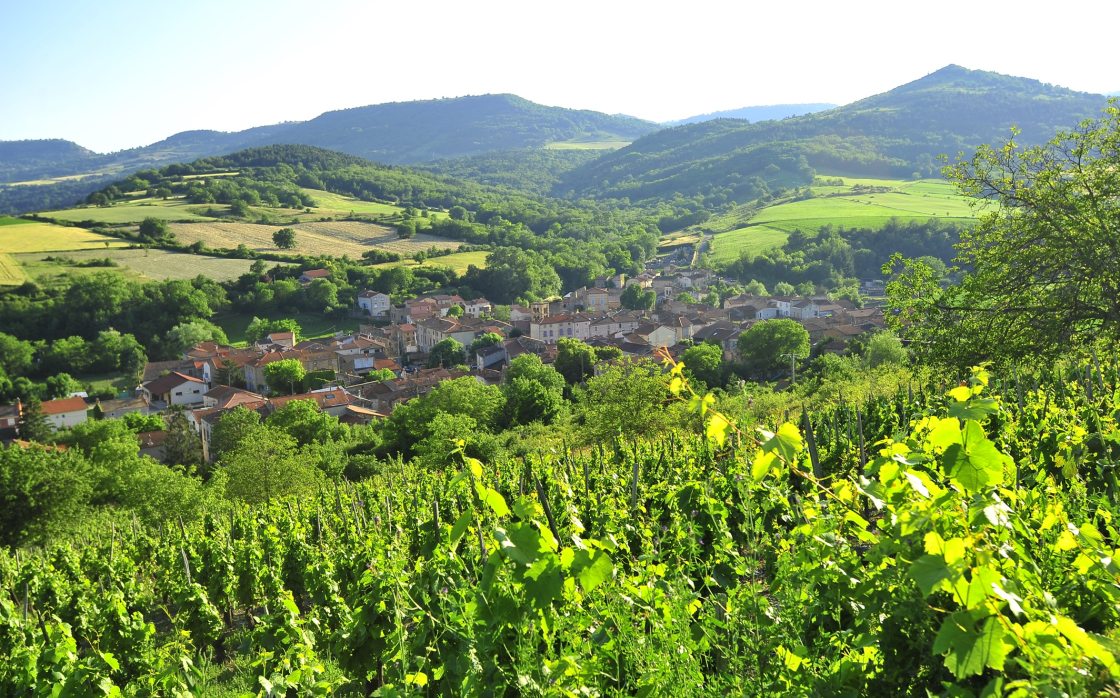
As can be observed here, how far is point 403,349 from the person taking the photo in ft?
224

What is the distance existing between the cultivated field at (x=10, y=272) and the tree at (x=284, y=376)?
34.8 meters

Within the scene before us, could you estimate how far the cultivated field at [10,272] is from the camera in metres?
68.8

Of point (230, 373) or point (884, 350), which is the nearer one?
point (884, 350)

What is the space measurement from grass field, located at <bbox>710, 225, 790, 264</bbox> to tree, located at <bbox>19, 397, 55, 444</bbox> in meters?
82.7

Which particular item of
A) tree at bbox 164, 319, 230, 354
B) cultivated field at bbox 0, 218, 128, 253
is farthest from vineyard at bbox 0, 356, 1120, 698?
cultivated field at bbox 0, 218, 128, 253

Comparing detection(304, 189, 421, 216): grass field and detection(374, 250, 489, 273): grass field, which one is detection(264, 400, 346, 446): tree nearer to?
detection(374, 250, 489, 273): grass field

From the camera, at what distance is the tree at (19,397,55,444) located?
131 ft

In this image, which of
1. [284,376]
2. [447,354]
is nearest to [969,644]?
[284,376]

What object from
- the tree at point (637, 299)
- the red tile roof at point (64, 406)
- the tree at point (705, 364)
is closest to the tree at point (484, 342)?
the tree at point (705, 364)

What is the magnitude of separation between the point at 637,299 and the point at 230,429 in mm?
54750

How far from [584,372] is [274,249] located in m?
62.2

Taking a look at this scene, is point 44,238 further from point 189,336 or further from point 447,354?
Answer: point 447,354

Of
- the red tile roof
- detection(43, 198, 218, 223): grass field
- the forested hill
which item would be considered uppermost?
the forested hill

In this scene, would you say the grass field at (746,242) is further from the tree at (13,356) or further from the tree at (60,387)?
the tree at (13,356)
